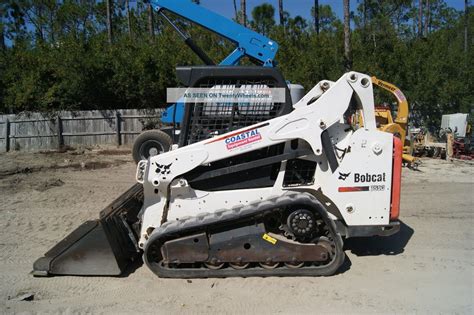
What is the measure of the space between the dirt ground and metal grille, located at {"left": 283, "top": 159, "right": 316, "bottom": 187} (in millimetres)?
995

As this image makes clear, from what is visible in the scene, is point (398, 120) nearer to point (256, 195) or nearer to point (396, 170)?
point (396, 170)

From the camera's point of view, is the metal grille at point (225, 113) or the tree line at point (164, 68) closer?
the metal grille at point (225, 113)

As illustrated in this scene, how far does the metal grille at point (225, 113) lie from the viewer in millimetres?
4223

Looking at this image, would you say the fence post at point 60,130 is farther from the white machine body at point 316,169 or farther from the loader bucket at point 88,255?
the white machine body at point 316,169

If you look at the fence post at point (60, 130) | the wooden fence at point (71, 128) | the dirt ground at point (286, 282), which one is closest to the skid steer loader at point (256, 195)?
the dirt ground at point (286, 282)

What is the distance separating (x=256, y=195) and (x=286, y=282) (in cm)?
91

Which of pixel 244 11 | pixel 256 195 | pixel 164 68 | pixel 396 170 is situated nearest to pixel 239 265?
pixel 256 195

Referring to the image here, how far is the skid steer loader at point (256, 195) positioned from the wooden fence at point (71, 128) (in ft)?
41.0

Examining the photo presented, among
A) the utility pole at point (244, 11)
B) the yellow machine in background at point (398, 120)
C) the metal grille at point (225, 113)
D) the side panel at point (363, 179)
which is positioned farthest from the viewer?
the utility pole at point (244, 11)

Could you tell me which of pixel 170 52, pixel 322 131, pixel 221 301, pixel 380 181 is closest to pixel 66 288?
pixel 221 301

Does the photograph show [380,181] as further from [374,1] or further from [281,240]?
[374,1]

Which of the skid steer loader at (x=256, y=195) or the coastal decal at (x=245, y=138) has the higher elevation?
the coastal decal at (x=245, y=138)

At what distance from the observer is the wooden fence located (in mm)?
16375

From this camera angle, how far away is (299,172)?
4270mm
